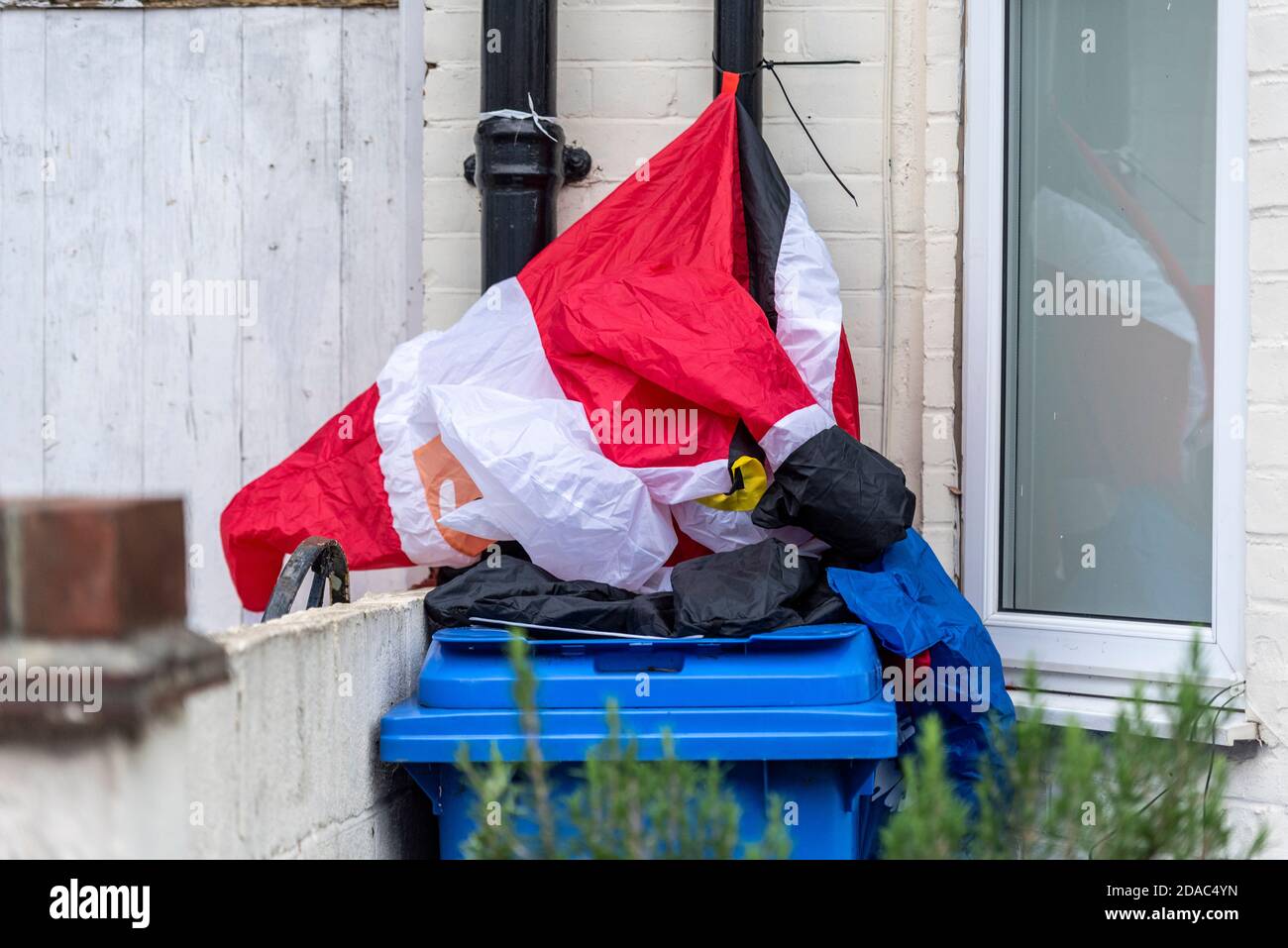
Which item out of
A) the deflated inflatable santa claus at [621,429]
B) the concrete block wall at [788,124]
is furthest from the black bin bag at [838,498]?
the concrete block wall at [788,124]

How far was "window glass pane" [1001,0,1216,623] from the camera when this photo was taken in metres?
2.76

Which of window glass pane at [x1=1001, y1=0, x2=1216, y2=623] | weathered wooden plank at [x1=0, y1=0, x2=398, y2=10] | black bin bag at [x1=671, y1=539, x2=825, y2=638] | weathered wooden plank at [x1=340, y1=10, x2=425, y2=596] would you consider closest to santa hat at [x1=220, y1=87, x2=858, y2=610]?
black bin bag at [x1=671, y1=539, x2=825, y2=638]

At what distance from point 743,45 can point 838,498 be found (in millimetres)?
1255

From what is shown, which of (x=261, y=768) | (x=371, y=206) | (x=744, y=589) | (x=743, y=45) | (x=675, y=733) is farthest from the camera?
(x=371, y=206)

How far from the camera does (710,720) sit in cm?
213

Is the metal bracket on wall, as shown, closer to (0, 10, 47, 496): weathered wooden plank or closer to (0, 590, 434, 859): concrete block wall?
(0, 590, 434, 859): concrete block wall

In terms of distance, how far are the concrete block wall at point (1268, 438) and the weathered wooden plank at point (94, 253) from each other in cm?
283

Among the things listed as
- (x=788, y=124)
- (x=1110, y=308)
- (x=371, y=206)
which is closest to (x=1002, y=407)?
(x=1110, y=308)

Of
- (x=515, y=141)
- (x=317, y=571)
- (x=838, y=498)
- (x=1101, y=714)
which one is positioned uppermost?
(x=515, y=141)

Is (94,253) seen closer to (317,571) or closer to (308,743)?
(317,571)

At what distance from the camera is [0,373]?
11.6 feet

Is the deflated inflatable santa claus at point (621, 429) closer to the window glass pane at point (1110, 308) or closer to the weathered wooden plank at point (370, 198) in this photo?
the window glass pane at point (1110, 308)

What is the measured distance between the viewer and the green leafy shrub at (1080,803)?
4.65 feet
